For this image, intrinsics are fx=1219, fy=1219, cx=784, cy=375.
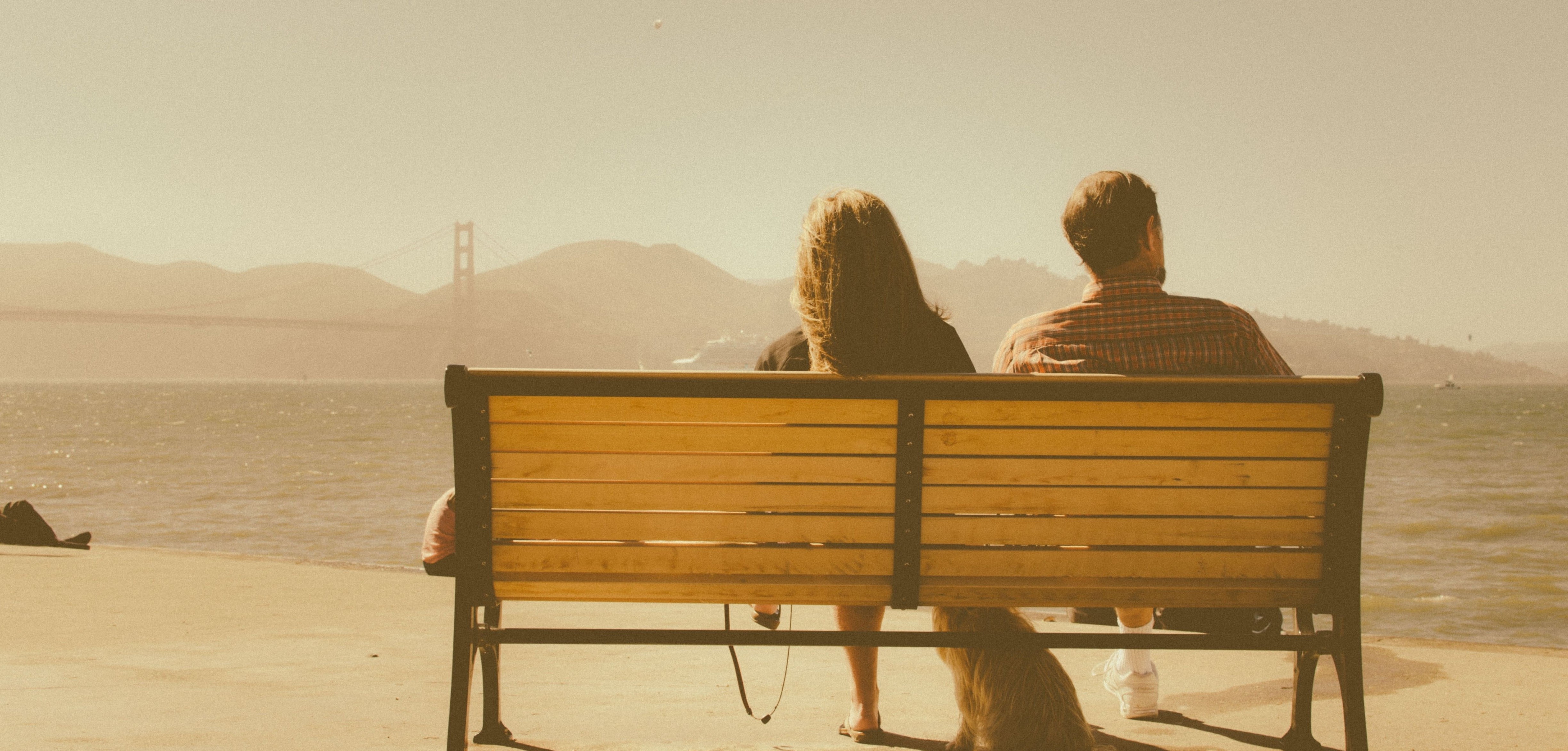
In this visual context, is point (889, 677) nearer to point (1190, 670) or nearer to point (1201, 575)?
point (1190, 670)

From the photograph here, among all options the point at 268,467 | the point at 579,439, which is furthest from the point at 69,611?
the point at 268,467

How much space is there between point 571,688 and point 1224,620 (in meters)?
1.76

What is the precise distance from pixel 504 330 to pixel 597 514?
104 meters

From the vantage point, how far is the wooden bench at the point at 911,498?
6.93ft

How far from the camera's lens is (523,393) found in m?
2.12

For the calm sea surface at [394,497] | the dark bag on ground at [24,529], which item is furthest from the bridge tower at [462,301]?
the dark bag on ground at [24,529]

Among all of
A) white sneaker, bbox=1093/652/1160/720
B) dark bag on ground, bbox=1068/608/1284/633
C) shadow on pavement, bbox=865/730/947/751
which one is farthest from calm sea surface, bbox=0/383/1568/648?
shadow on pavement, bbox=865/730/947/751

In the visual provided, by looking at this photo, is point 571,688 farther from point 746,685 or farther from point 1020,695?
Answer: point 1020,695

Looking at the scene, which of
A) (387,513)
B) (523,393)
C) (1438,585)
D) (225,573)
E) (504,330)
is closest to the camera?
(523,393)

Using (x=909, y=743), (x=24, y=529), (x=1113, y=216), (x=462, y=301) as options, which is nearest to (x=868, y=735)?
(x=909, y=743)

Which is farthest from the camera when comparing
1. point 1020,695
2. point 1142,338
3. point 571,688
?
point 571,688

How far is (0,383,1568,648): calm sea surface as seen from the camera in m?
10.6

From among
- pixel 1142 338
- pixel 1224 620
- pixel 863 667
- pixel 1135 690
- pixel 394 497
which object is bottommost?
pixel 394 497

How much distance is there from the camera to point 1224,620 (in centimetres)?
247
